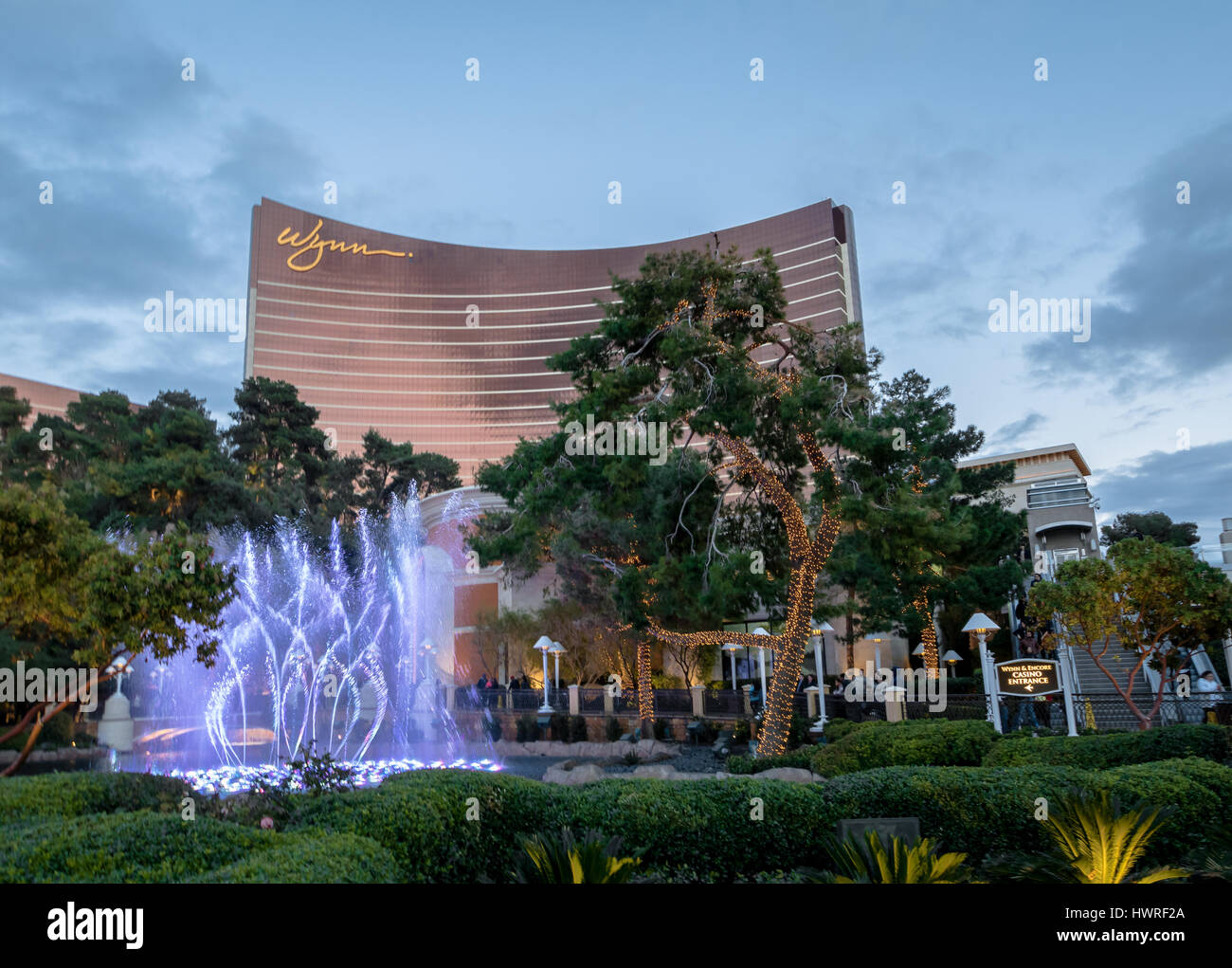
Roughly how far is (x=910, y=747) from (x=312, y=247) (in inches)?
4126

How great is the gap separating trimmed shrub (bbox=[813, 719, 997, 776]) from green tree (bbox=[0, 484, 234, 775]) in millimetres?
9497

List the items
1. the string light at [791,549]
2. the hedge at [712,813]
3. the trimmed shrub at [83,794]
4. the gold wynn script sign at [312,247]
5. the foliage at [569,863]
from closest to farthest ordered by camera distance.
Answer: the foliage at [569,863], the hedge at [712,813], the trimmed shrub at [83,794], the string light at [791,549], the gold wynn script sign at [312,247]

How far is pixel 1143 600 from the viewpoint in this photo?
1430 cm

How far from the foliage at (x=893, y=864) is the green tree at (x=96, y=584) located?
932 cm

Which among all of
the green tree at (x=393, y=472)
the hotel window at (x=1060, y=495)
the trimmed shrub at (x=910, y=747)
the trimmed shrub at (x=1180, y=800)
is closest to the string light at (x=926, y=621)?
the hotel window at (x=1060, y=495)

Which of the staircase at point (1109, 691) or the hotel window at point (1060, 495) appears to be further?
the hotel window at point (1060, 495)

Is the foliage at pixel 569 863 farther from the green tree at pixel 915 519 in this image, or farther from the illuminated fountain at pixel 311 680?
the illuminated fountain at pixel 311 680

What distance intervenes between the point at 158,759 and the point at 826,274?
284 ft

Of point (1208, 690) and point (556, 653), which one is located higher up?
point (556, 653)

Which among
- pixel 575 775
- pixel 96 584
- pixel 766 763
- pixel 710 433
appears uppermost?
pixel 710 433

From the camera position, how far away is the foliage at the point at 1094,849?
6.09 metres

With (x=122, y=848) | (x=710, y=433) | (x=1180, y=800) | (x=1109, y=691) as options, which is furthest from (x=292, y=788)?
(x=1109, y=691)

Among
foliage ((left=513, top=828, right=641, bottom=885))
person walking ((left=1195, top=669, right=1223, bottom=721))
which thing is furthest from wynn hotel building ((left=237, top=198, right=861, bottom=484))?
foliage ((left=513, top=828, right=641, bottom=885))

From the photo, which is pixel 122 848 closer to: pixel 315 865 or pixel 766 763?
pixel 315 865
